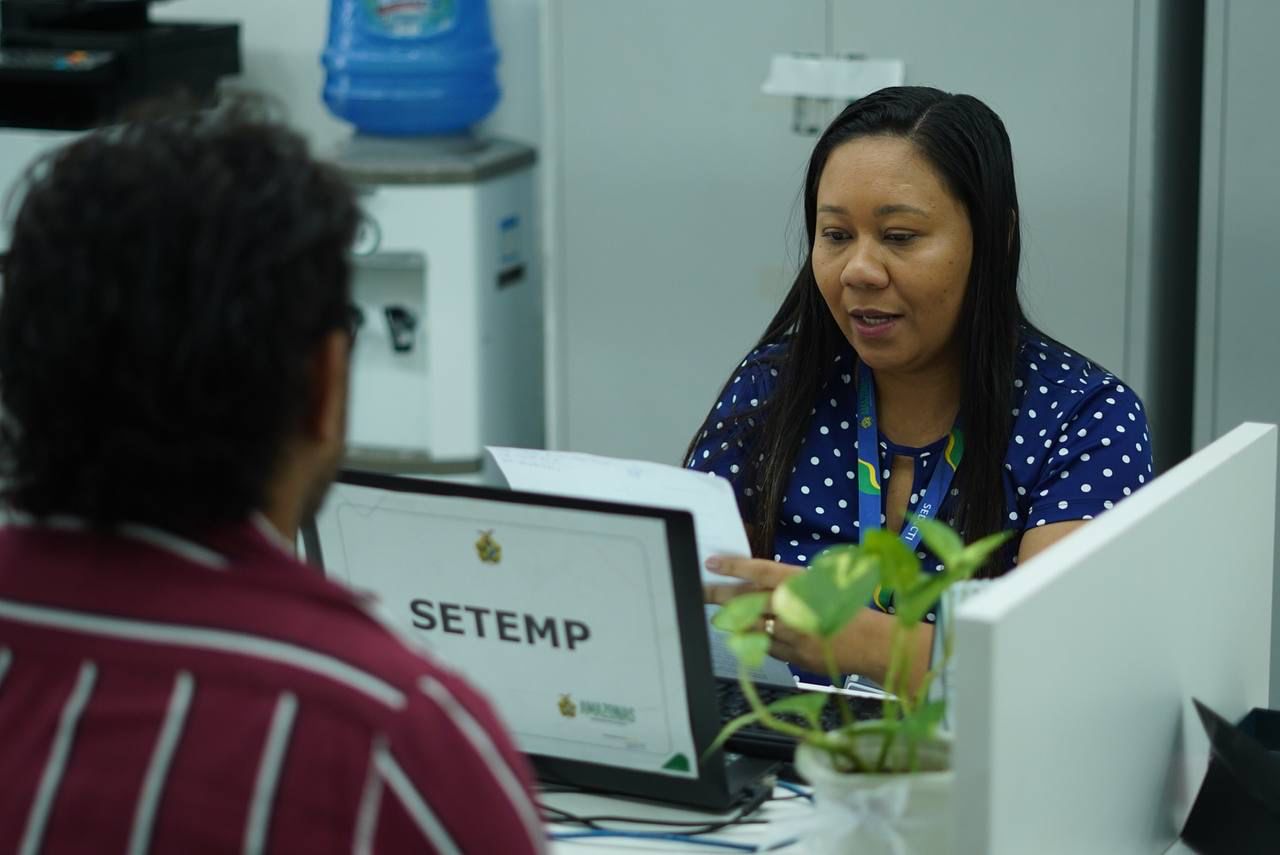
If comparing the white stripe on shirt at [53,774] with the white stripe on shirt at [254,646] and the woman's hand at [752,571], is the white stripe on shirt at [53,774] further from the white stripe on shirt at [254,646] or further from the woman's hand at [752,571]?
the woman's hand at [752,571]

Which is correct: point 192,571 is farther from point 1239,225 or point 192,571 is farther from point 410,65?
point 410,65

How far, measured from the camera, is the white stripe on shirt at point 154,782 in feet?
2.52

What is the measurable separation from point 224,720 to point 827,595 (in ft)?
1.55

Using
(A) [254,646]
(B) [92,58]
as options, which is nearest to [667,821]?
(A) [254,646]

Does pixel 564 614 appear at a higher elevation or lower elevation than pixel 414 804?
lower

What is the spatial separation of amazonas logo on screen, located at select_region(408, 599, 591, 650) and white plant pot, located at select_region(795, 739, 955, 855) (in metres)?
0.26

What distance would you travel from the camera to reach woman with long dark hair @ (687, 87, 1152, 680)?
6.15 ft

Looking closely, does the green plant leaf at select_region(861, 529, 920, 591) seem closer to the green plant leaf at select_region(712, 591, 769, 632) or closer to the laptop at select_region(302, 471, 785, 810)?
the green plant leaf at select_region(712, 591, 769, 632)

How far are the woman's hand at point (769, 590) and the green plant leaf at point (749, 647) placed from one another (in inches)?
13.5

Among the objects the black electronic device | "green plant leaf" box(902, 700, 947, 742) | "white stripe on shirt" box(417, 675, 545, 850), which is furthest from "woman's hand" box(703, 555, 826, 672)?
the black electronic device

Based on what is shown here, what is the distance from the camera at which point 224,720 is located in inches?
30.3

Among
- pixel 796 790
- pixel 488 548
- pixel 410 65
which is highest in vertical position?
pixel 410 65

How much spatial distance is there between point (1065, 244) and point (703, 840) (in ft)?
5.68

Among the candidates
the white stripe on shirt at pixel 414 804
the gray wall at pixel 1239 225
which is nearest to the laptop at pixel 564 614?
the white stripe on shirt at pixel 414 804
